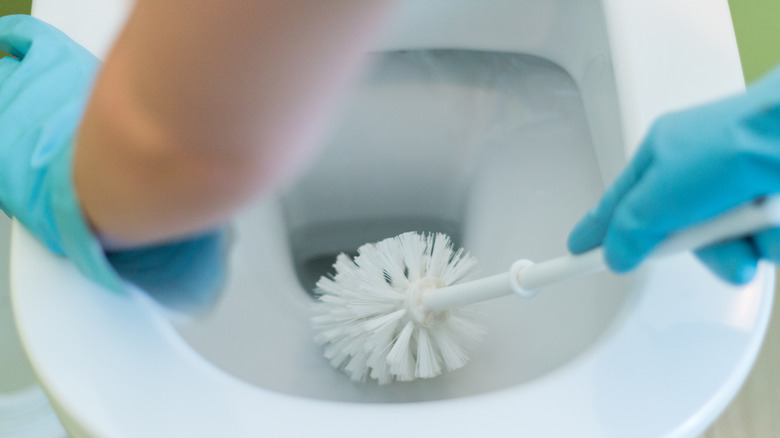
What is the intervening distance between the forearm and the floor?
2.50ft

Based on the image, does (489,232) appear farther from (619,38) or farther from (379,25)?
(379,25)

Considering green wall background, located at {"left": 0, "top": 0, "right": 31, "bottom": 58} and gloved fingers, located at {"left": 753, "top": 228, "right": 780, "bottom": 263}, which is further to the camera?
green wall background, located at {"left": 0, "top": 0, "right": 31, "bottom": 58}

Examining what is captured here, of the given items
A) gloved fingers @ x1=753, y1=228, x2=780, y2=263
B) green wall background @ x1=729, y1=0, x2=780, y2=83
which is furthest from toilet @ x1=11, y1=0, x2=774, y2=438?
green wall background @ x1=729, y1=0, x2=780, y2=83

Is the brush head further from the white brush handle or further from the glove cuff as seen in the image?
the glove cuff

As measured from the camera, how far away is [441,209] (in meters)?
0.82

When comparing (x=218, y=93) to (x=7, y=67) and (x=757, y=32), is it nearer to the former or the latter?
(x=7, y=67)

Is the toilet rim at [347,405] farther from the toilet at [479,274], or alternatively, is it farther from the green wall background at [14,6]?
the green wall background at [14,6]

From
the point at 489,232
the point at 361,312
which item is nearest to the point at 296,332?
the point at 361,312

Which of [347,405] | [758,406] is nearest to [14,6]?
[347,405]

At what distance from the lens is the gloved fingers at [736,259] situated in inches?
13.2

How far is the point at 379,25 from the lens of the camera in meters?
0.26

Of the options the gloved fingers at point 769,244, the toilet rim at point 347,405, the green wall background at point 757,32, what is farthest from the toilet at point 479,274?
the green wall background at point 757,32

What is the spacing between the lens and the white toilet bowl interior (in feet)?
1.92

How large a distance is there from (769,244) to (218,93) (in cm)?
24
